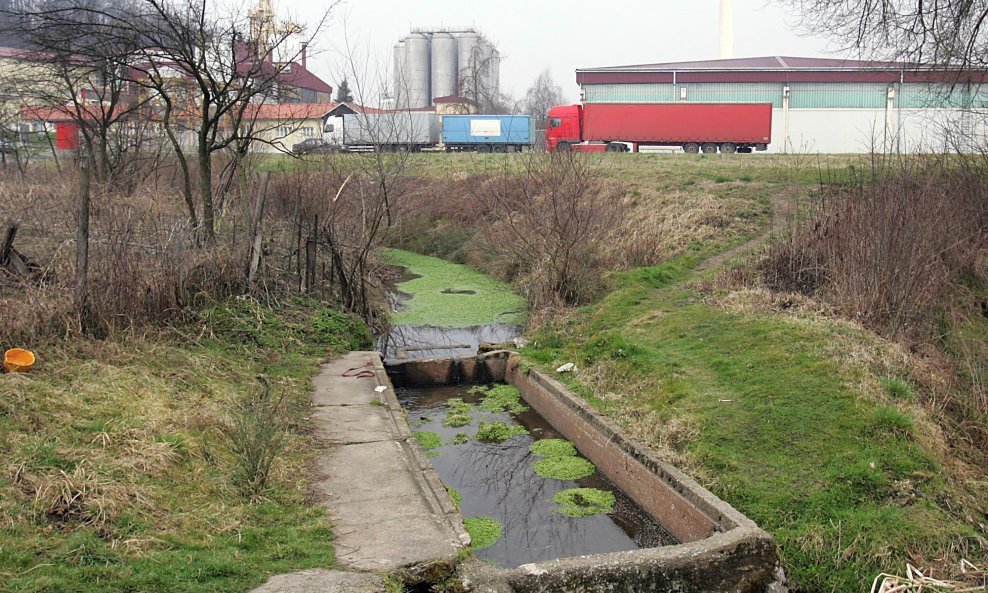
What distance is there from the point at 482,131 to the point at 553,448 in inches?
1650

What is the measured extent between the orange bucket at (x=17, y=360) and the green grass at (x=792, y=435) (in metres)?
6.09

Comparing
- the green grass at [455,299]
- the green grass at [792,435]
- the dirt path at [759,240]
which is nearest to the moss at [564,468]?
the green grass at [792,435]

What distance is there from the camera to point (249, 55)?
557 inches

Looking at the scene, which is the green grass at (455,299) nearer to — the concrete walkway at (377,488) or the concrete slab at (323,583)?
the concrete walkway at (377,488)

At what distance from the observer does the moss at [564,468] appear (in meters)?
9.27

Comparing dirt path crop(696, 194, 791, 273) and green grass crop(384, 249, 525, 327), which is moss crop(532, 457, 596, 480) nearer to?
green grass crop(384, 249, 525, 327)

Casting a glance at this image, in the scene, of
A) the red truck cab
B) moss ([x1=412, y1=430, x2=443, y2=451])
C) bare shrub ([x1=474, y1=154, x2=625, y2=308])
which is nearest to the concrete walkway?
moss ([x1=412, y1=430, x2=443, y2=451])

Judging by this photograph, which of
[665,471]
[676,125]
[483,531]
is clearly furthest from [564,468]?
[676,125]

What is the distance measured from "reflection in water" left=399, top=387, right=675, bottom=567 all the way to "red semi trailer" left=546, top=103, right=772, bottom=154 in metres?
33.9

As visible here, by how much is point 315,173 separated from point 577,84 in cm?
3766

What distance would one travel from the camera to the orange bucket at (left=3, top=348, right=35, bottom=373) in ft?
25.3

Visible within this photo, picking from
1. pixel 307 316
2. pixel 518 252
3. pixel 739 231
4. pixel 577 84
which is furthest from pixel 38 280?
pixel 577 84

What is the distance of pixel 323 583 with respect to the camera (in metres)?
5.26

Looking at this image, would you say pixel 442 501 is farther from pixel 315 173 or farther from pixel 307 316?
pixel 315 173
